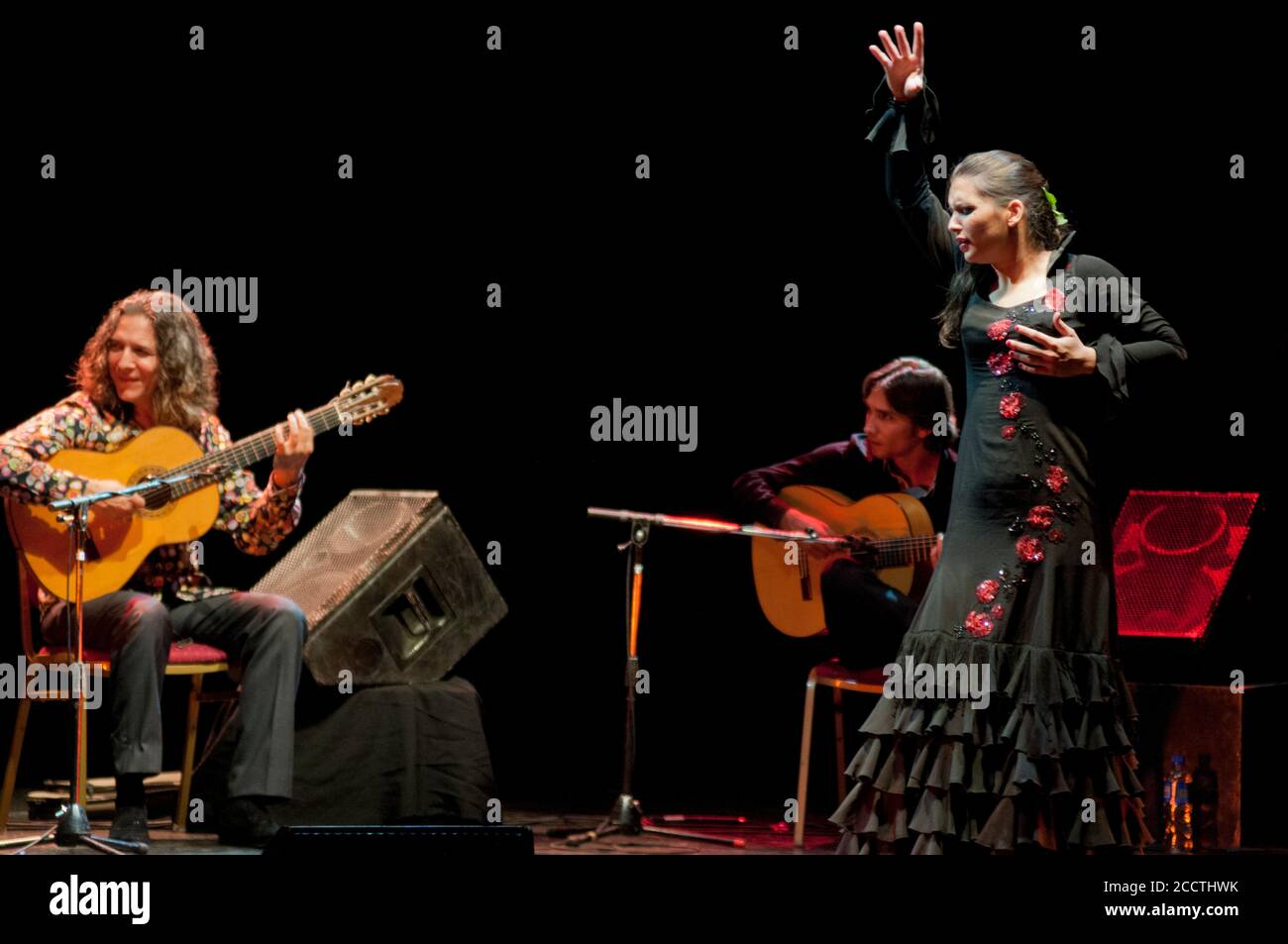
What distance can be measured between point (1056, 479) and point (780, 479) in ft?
5.22

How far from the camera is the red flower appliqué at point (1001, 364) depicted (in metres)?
3.38

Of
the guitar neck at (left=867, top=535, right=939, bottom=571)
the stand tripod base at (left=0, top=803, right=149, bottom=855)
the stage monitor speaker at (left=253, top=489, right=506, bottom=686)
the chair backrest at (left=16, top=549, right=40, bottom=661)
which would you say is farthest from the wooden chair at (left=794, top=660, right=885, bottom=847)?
the chair backrest at (left=16, top=549, right=40, bottom=661)

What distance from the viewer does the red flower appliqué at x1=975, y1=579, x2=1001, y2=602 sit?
3357 mm

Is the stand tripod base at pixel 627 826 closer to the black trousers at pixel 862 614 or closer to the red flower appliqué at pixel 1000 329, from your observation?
the black trousers at pixel 862 614

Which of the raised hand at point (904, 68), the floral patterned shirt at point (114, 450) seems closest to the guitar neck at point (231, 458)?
the floral patterned shirt at point (114, 450)

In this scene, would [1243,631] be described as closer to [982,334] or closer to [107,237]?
[982,334]

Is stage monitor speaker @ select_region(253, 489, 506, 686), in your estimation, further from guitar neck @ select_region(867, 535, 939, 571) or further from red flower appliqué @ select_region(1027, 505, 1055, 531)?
red flower appliqué @ select_region(1027, 505, 1055, 531)

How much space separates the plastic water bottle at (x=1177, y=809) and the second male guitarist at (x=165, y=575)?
2.39 metres

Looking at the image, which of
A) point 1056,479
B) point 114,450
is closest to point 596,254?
point 114,450

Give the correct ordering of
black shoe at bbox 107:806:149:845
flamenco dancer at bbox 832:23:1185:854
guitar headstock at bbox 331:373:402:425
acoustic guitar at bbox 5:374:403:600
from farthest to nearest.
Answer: guitar headstock at bbox 331:373:402:425
acoustic guitar at bbox 5:374:403:600
black shoe at bbox 107:806:149:845
flamenco dancer at bbox 832:23:1185:854

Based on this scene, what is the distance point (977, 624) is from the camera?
11.0 ft

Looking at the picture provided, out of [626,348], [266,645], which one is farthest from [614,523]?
[266,645]

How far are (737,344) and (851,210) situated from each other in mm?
629

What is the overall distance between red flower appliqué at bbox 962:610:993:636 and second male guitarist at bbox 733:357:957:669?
3.12ft
